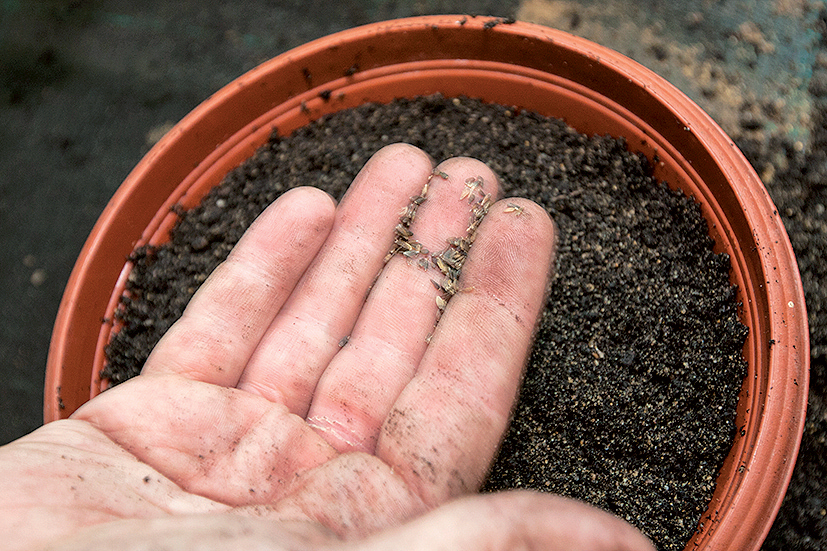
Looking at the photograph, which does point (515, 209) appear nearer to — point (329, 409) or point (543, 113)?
point (543, 113)

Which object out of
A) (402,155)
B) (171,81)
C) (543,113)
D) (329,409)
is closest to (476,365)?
(329,409)

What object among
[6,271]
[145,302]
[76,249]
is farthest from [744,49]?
[6,271]

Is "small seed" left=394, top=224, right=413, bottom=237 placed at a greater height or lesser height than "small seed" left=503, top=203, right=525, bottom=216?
lesser

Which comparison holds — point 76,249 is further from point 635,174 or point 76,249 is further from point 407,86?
point 635,174

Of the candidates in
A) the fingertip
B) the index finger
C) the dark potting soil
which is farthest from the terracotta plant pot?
the index finger

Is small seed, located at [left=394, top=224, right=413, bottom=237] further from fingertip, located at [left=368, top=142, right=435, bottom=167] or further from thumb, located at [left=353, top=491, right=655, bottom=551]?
thumb, located at [left=353, top=491, right=655, bottom=551]
